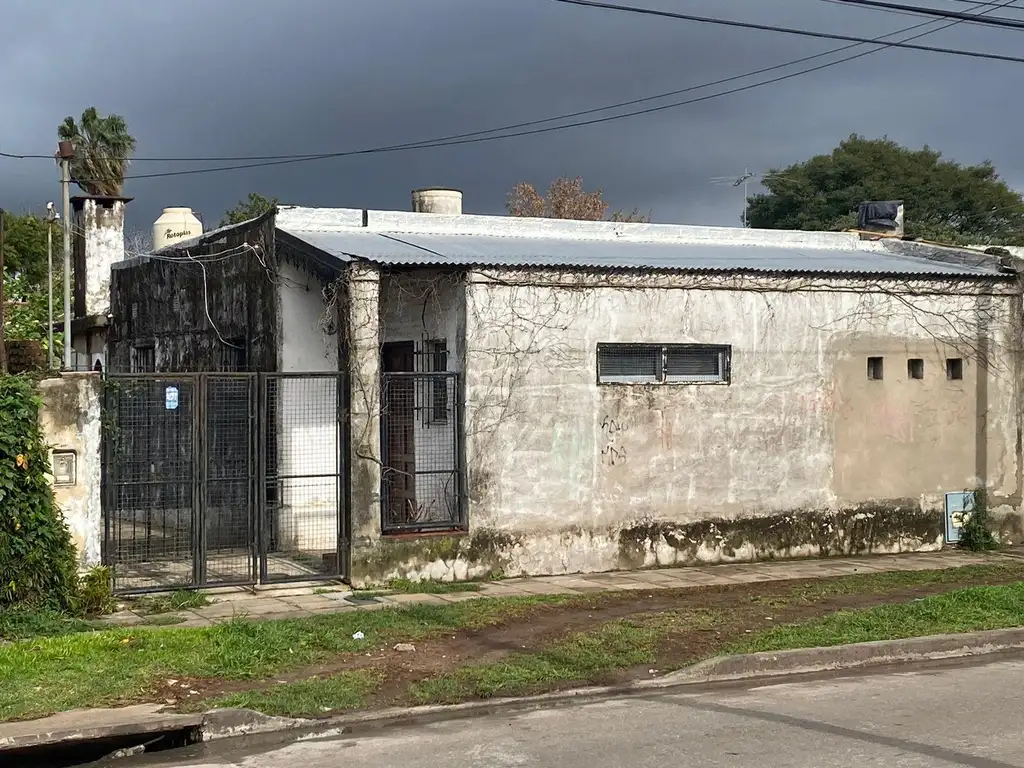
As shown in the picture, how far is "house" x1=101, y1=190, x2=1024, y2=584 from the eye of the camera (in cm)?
1288

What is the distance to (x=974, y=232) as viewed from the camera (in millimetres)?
51906

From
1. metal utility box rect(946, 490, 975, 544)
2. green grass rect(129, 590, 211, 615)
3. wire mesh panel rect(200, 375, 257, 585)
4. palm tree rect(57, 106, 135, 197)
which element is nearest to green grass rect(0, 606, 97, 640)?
green grass rect(129, 590, 211, 615)

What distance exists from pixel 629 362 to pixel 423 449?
2.75 meters

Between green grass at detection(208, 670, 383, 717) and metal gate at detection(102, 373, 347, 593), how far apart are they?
3.94 m

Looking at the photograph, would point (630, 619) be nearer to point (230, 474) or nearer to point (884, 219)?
point (230, 474)

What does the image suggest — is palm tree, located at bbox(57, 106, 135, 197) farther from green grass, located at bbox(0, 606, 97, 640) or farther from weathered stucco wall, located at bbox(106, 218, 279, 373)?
green grass, located at bbox(0, 606, 97, 640)

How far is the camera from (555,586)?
1334cm

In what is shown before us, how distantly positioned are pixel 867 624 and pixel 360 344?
5817 mm

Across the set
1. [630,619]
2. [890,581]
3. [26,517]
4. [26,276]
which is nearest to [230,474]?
[26,517]

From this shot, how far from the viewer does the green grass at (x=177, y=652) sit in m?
8.36

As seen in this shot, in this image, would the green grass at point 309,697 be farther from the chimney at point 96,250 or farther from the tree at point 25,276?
the tree at point 25,276

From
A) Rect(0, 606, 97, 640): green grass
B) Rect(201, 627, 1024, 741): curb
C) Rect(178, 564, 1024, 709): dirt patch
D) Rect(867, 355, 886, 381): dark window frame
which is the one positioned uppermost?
Rect(867, 355, 886, 381): dark window frame

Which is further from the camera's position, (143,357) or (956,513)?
(143,357)

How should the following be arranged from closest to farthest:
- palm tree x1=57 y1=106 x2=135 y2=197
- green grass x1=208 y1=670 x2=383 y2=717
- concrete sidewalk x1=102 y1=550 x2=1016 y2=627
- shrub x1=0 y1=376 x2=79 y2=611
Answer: green grass x1=208 y1=670 x2=383 y2=717 → shrub x1=0 y1=376 x2=79 y2=611 → concrete sidewalk x1=102 y1=550 x2=1016 y2=627 → palm tree x1=57 y1=106 x2=135 y2=197
